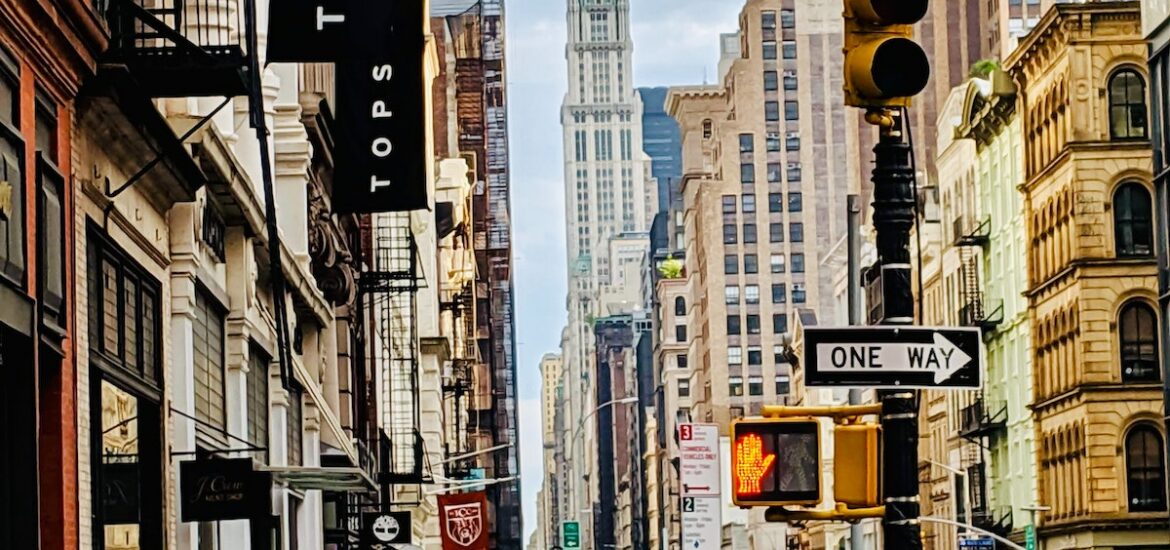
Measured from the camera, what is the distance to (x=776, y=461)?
50.7 feet

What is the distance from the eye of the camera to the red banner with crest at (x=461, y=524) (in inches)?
2319

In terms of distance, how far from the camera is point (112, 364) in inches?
795

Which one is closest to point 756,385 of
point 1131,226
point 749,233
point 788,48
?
point 749,233

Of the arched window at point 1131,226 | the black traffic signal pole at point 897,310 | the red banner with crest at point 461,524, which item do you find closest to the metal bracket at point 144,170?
the black traffic signal pole at point 897,310

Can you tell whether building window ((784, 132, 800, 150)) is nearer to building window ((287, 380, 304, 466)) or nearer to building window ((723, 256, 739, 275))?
building window ((723, 256, 739, 275))

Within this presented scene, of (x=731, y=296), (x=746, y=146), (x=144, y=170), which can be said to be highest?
(x=746, y=146)

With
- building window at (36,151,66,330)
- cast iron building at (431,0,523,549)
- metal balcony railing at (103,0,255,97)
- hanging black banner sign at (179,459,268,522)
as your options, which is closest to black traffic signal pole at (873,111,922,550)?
building window at (36,151,66,330)

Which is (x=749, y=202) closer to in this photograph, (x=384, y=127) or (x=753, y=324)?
(x=753, y=324)

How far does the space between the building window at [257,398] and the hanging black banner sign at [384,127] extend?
3.09 m

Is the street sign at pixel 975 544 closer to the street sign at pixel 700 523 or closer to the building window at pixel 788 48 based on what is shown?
the street sign at pixel 700 523

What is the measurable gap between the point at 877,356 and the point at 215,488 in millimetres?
9924

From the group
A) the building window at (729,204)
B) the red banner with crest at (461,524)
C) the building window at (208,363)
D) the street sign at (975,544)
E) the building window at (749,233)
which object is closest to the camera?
the building window at (208,363)

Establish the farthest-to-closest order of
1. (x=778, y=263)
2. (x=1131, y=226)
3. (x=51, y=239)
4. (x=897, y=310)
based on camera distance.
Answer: (x=778, y=263), (x=1131, y=226), (x=51, y=239), (x=897, y=310)

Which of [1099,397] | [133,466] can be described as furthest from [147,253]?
[1099,397]
